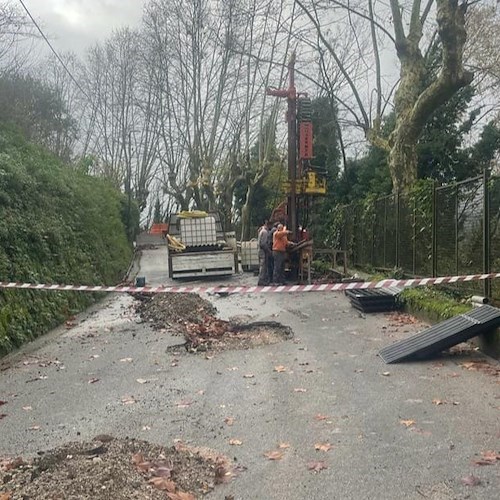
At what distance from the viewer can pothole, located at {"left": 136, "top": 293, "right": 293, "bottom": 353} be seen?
9508 millimetres

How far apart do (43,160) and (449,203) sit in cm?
1306

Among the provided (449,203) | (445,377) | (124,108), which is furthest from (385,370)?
(124,108)

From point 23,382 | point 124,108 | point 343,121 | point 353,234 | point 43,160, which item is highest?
point 124,108

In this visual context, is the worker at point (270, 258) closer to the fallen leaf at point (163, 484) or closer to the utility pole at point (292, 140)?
the utility pole at point (292, 140)

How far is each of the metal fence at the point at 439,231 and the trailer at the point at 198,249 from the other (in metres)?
5.23

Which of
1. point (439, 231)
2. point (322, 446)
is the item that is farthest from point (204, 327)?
point (322, 446)

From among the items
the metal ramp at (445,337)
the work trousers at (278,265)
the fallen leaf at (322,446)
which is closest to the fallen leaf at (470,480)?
the fallen leaf at (322,446)

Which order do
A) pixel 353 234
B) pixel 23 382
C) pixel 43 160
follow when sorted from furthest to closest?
pixel 353 234
pixel 43 160
pixel 23 382

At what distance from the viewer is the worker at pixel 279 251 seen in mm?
17703

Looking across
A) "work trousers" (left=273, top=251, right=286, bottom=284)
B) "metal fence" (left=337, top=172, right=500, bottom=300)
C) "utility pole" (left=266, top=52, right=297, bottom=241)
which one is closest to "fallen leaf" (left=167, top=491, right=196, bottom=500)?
"metal fence" (left=337, top=172, right=500, bottom=300)

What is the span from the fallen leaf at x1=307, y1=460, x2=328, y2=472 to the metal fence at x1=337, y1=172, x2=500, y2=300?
6.14m

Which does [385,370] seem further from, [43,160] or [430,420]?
[43,160]

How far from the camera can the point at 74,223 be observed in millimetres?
18188

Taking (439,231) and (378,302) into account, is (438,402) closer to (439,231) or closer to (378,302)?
(378,302)
